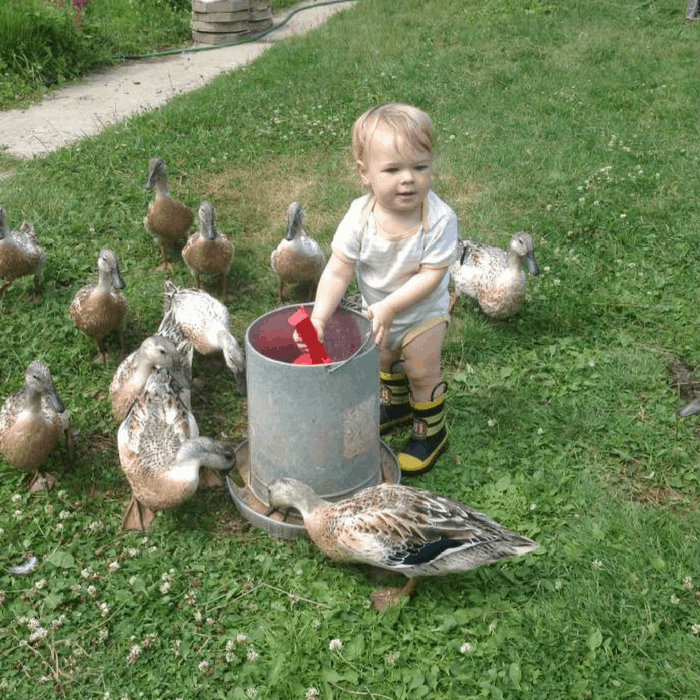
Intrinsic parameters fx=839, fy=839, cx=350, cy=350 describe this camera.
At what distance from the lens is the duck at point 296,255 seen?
249 inches

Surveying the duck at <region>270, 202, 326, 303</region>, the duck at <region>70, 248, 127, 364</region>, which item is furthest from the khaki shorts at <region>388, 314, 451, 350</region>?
the duck at <region>70, 248, 127, 364</region>

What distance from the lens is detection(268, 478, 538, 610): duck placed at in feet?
12.3

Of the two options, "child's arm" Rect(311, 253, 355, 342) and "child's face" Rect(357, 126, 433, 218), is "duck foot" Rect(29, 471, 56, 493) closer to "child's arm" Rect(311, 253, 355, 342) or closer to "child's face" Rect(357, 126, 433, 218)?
"child's arm" Rect(311, 253, 355, 342)

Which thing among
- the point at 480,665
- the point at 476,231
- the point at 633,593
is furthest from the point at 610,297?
the point at 480,665

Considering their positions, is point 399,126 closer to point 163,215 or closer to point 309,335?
point 309,335

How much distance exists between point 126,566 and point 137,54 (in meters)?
9.72

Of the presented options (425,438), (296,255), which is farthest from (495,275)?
(425,438)

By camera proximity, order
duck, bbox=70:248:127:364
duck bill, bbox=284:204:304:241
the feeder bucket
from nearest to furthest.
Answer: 1. the feeder bucket
2. duck, bbox=70:248:127:364
3. duck bill, bbox=284:204:304:241

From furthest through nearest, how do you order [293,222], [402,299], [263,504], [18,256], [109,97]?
1. [109,97]
2. [293,222]
3. [18,256]
4. [263,504]
5. [402,299]

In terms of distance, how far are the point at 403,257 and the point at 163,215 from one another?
3.24 metres

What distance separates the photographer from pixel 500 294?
19.6 ft

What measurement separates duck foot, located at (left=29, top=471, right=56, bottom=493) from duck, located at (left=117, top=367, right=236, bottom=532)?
45 centimetres

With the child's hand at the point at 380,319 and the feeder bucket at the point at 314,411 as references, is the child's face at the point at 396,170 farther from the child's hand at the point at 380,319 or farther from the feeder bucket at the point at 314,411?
the feeder bucket at the point at 314,411

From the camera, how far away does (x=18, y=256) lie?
6168 millimetres
